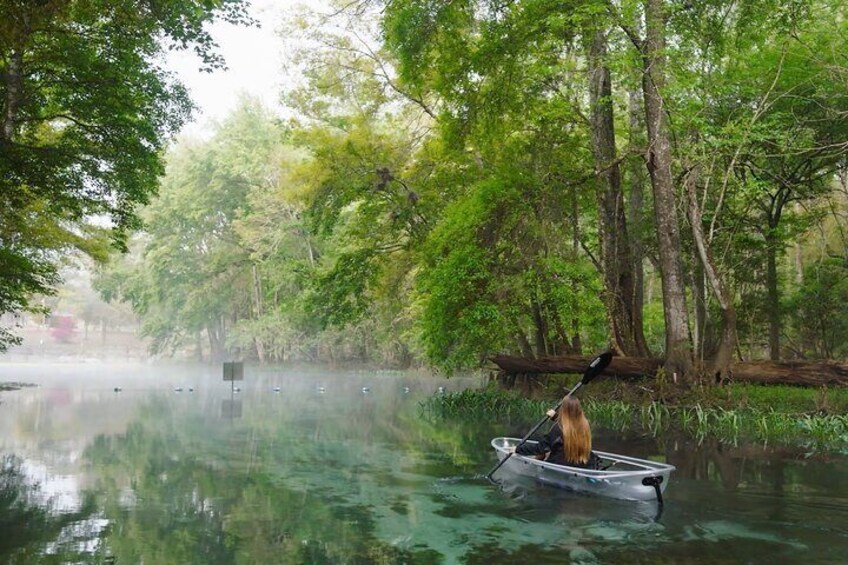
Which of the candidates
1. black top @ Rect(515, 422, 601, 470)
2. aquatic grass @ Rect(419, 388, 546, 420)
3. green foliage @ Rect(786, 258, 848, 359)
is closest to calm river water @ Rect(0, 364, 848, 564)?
black top @ Rect(515, 422, 601, 470)

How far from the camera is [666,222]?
15.6 m

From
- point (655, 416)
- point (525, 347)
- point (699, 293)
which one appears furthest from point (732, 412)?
point (525, 347)

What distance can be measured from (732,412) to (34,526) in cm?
1254

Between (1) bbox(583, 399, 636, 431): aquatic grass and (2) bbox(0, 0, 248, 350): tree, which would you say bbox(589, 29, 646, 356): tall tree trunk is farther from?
(2) bbox(0, 0, 248, 350): tree

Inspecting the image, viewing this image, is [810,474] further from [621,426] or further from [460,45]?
[460,45]

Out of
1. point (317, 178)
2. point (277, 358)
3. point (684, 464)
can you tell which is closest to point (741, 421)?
point (684, 464)

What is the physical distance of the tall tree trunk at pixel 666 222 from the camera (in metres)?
15.2

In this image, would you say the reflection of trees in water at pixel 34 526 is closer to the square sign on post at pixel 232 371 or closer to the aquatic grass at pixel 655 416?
the aquatic grass at pixel 655 416

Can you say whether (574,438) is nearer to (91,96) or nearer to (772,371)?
(772,371)

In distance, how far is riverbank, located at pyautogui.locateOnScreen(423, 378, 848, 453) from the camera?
13.5 m

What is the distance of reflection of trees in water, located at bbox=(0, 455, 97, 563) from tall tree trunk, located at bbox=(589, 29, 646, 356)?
13.2 meters

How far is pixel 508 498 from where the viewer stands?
9086mm

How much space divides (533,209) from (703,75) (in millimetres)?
5213

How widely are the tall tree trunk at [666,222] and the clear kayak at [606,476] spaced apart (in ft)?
18.3
